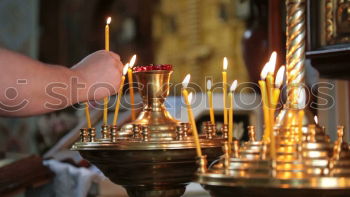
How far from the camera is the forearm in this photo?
0.90m

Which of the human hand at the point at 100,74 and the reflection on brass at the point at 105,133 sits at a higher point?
the human hand at the point at 100,74

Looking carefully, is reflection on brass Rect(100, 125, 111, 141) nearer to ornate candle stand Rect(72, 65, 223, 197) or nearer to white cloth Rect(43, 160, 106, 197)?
ornate candle stand Rect(72, 65, 223, 197)

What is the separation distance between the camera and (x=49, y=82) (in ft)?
3.02

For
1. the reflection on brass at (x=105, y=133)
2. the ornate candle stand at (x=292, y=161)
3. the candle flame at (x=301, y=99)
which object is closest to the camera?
the ornate candle stand at (x=292, y=161)

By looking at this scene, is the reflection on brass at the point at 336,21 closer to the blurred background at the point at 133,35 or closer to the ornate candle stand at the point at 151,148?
the ornate candle stand at the point at 151,148

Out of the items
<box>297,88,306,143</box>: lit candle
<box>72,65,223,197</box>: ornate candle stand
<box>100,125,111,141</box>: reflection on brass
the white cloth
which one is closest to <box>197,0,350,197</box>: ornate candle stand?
<box>297,88,306,143</box>: lit candle

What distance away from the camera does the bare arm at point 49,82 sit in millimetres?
904

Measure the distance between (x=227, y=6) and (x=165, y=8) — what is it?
22.3 inches

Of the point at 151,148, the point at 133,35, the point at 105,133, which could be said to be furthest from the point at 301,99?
the point at 133,35

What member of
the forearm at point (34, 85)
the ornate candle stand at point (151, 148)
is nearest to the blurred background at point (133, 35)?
the ornate candle stand at point (151, 148)

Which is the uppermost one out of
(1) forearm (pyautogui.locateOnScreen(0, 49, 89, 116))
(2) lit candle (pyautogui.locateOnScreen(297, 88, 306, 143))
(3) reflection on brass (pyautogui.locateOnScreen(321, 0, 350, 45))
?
(3) reflection on brass (pyautogui.locateOnScreen(321, 0, 350, 45))

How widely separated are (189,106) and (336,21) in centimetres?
65

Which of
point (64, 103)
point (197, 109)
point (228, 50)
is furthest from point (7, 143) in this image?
point (64, 103)

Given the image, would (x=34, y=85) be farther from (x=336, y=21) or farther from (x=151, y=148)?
(x=336, y=21)
